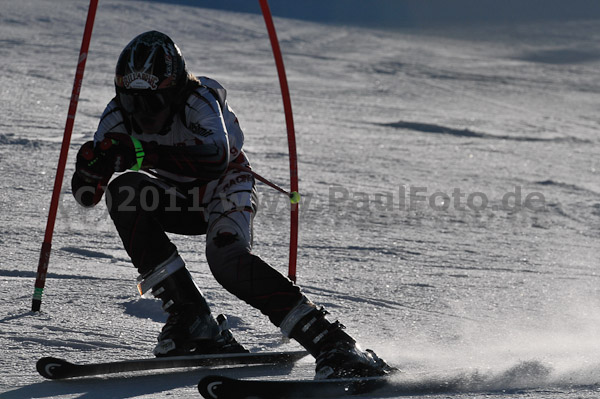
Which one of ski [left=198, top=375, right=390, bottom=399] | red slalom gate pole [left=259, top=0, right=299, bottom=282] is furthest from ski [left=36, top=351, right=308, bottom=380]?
red slalom gate pole [left=259, top=0, right=299, bottom=282]

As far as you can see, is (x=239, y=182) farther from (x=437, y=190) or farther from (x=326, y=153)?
(x=326, y=153)

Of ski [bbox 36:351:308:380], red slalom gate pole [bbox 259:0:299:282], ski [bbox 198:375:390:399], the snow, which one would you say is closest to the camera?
ski [bbox 198:375:390:399]

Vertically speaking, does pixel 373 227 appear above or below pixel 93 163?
below

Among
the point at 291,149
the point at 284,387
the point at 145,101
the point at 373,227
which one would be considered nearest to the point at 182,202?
the point at 145,101

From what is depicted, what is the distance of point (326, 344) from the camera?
281 centimetres

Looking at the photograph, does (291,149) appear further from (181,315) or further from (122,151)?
(122,151)

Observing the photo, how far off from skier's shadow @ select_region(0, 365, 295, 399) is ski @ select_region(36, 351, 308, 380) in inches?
0.9

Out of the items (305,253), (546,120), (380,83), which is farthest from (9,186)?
(380,83)

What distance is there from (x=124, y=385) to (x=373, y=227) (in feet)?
12.2

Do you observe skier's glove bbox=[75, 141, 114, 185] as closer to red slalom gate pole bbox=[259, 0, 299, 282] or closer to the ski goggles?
the ski goggles

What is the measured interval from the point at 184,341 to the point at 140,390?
357 mm

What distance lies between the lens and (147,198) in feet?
10.1

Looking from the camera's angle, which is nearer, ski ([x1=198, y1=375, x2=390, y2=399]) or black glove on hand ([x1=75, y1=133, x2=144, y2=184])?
ski ([x1=198, y1=375, x2=390, y2=399])

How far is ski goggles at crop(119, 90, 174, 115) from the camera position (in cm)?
305
